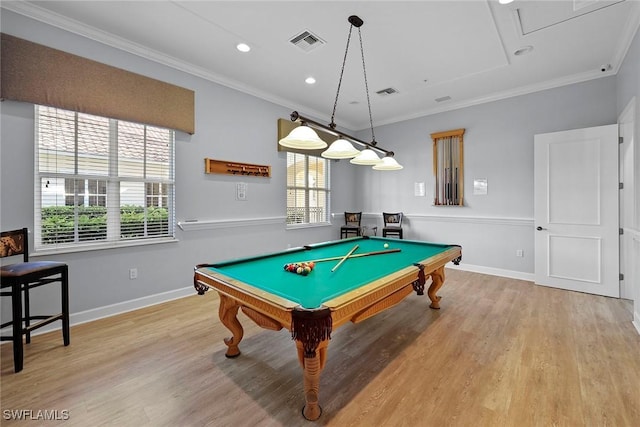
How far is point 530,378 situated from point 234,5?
3860mm

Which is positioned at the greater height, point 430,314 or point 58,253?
point 58,253

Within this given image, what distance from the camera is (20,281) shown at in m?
2.03

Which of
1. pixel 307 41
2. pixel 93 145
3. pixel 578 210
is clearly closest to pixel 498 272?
pixel 578 210

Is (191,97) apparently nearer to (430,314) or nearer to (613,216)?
(430,314)

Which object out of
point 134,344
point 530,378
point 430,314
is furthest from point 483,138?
point 134,344

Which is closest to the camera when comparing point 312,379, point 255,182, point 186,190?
point 312,379

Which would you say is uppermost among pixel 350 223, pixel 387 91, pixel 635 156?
pixel 387 91

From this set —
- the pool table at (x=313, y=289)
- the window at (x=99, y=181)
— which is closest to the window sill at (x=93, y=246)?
the window at (x=99, y=181)

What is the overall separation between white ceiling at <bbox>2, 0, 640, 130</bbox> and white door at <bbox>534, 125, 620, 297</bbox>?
3.25 ft

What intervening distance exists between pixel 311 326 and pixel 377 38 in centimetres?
305

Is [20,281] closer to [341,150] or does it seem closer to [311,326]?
[311,326]

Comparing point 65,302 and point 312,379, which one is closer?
point 312,379

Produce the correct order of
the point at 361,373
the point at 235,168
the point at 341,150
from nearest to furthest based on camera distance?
the point at 361,373 → the point at 341,150 → the point at 235,168

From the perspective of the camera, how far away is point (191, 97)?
3.56 m
